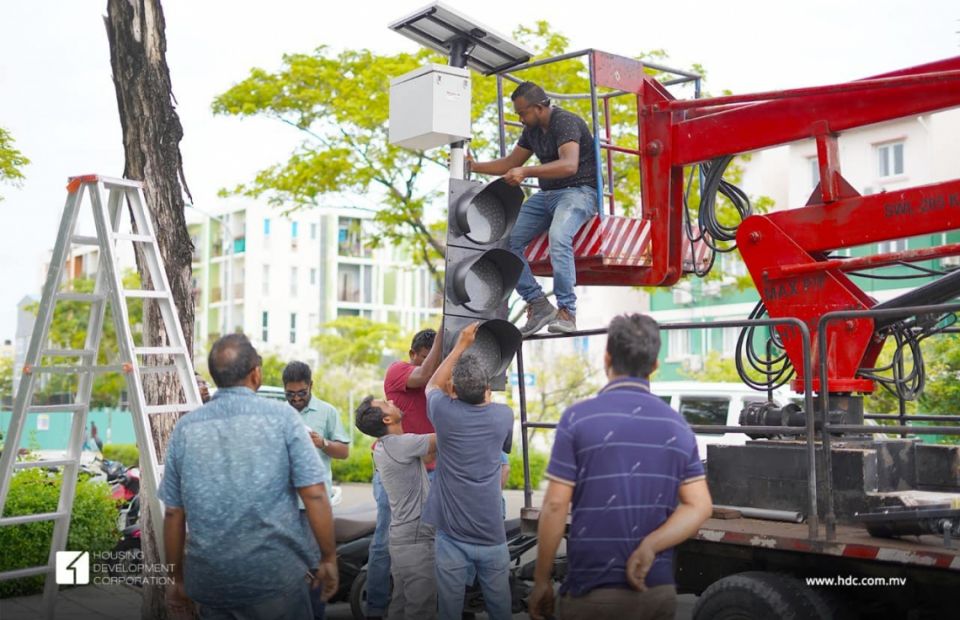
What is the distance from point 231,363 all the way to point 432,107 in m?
2.54

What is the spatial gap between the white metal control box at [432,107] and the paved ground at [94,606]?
13.4 feet

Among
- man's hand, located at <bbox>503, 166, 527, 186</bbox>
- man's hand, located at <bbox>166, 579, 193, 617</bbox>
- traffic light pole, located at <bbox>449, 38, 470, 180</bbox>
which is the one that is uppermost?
traffic light pole, located at <bbox>449, 38, 470, 180</bbox>

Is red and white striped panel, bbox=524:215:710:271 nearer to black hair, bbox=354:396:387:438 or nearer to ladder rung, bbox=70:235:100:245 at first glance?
black hair, bbox=354:396:387:438

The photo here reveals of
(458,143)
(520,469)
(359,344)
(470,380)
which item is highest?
(458,143)

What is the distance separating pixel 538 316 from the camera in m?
7.31

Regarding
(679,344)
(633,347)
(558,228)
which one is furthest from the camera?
(679,344)

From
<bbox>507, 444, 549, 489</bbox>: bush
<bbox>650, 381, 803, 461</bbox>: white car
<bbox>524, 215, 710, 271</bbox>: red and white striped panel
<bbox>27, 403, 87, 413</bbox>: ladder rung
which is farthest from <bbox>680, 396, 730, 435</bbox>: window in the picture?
<bbox>27, 403, 87, 413</bbox>: ladder rung

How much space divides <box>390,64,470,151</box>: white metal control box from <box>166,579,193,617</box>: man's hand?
10.00 feet

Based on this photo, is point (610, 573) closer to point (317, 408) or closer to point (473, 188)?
point (473, 188)

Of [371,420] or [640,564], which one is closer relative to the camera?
[640,564]

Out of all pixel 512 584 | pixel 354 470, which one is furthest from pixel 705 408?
pixel 354 470

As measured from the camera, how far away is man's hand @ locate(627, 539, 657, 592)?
412 cm

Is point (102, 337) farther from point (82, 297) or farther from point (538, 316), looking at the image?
point (538, 316)

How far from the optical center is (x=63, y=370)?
23.0 ft
